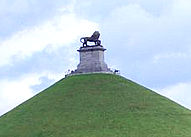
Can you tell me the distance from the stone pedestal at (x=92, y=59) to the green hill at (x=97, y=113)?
5.54ft

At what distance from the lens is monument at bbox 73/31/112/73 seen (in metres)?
102

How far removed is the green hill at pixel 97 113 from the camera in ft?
270

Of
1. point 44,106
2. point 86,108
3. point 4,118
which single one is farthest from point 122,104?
point 4,118

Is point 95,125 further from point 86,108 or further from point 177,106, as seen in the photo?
point 177,106

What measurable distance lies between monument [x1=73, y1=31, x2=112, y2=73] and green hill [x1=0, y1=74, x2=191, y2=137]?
169cm

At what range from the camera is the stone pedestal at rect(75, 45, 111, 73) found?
335ft

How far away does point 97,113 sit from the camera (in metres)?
88.0

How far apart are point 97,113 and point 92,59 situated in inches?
630

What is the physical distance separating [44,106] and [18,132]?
390 inches

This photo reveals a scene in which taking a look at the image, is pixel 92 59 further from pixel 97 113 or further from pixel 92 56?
pixel 97 113

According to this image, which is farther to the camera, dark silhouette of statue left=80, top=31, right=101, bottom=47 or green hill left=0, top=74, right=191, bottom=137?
dark silhouette of statue left=80, top=31, right=101, bottom=47

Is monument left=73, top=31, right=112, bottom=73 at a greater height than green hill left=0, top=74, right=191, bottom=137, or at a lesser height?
greater

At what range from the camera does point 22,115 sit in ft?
303

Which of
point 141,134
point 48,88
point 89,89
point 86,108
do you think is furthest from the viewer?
point 48,88
